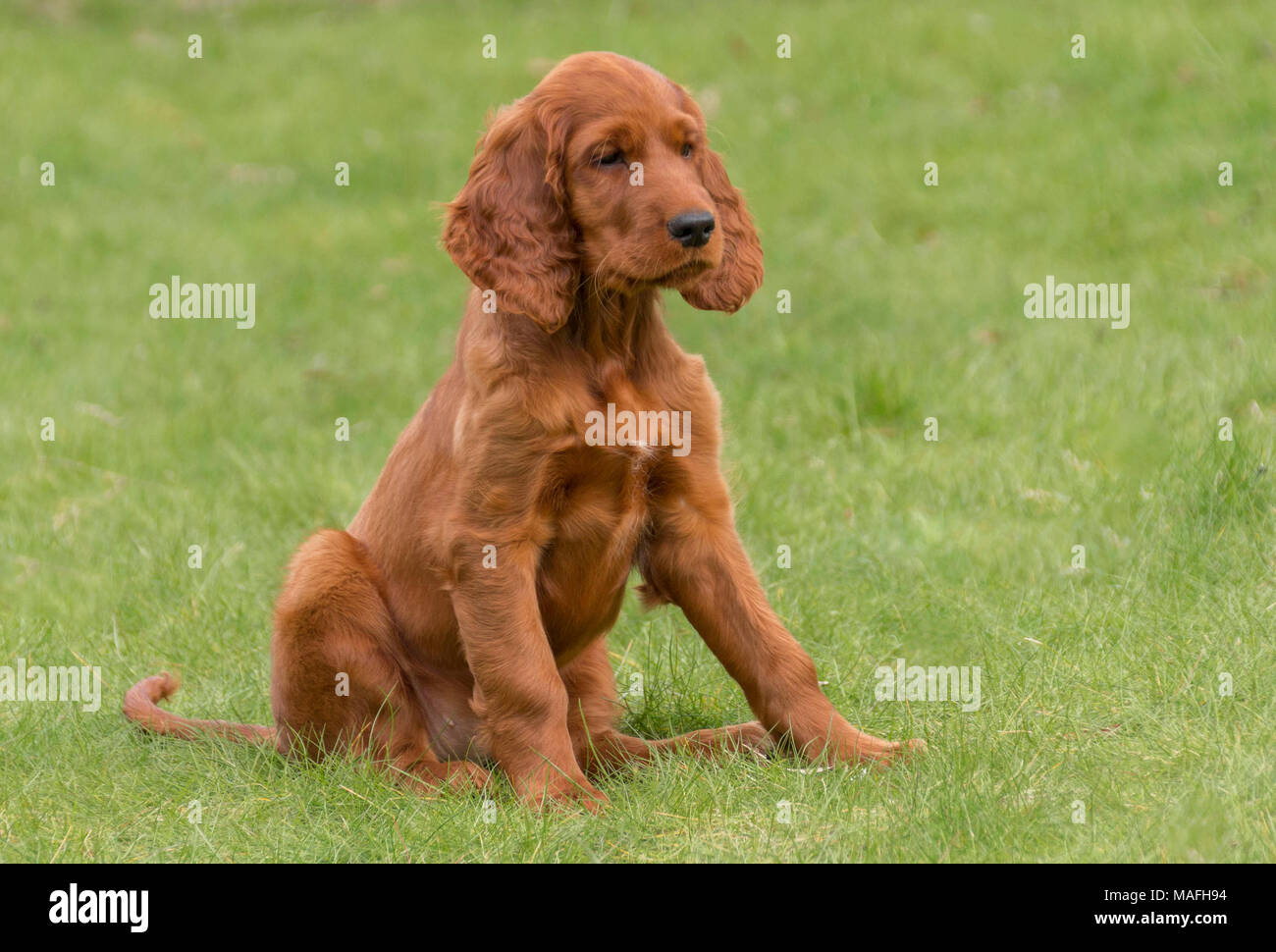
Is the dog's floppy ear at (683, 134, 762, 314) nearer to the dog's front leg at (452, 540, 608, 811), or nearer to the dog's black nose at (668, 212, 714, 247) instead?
the dog's black nose at (668, 212, 714, 247)

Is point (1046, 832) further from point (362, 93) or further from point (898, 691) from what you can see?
Result: point (362, 93)

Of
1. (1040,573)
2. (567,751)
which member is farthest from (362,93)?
(567,751)

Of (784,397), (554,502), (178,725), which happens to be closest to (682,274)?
(554,502)

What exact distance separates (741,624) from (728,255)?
0.87 m

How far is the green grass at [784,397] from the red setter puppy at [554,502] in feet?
0.70

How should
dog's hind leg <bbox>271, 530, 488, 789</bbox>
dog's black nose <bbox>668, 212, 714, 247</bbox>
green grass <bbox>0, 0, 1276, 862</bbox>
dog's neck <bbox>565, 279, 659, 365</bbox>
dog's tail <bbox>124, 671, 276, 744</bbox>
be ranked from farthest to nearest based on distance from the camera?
1. dog's tail <bbox>124, 671, 276, 744</bbox>
2. dog's hind leg <bbox>271, 530, 488, 789</bbox>
3. dog's neck <bbox>565, 279, 659, 365</bbox>
4. green grass <bbox>0, 0, 1276, 862</bbox>
5. dog's black nose <bbox>668, 212, 714, 247</bbox>

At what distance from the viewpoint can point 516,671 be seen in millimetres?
3494

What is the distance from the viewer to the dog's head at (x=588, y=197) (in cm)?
333

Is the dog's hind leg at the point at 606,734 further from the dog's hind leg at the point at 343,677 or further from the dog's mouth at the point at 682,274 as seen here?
the dog's mouth at the point at 682,274

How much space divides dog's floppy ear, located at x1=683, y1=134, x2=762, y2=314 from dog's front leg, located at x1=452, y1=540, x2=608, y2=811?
2.37ft

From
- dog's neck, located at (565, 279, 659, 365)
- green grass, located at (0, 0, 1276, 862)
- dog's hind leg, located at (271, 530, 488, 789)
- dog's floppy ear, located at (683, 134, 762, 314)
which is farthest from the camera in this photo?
dog's hind leg, located at (271, 530, 488, 789)

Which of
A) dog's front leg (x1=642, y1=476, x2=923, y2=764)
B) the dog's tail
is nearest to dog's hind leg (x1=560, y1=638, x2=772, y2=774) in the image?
dog's front leg (x1=642, y1=476, x2=923, y2=764)

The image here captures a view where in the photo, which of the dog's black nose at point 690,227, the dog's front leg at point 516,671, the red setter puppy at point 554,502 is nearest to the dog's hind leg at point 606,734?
the red setter puppy at point 554,502

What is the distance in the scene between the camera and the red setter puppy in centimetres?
342
